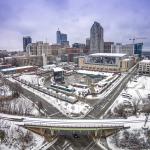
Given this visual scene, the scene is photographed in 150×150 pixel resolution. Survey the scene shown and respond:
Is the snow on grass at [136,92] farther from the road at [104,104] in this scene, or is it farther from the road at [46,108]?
the road at [46,108]

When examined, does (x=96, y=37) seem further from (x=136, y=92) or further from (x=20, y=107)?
(x=20, y=107)

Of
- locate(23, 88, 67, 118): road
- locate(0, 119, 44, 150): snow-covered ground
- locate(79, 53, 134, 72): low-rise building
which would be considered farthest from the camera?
locate(79, 53, 134, 72): low-rise building

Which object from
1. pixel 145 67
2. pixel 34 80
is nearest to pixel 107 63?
pixel 145 67

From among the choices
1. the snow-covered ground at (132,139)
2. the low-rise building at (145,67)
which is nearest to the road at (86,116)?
the snow-covered ground at (132,139)

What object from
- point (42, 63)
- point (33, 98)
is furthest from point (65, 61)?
point (33, 98)

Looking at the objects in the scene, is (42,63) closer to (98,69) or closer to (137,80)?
(98,69)

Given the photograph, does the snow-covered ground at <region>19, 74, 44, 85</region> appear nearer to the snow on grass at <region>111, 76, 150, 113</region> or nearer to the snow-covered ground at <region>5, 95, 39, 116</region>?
the snow-covered ground at <region>5, 95, 39, 116</region>

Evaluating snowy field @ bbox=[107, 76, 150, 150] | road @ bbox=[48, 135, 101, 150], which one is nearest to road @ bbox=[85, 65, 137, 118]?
snowy field @ bbox=[107, 76, 150, 150]
